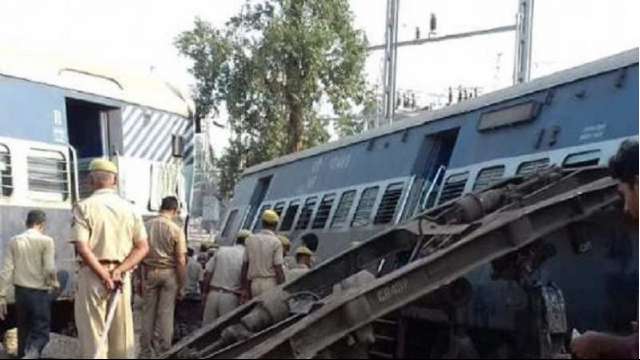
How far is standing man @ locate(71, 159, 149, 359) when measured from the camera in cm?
640

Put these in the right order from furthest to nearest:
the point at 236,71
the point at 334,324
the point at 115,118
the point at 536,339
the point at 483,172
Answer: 1. the point at 236,71
2. the point at 115,118
3. the point at 483,172
4. the point at 536,339
5. the point at 334,324

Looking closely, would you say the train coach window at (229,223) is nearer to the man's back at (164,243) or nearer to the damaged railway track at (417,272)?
the man's back at (164,243)

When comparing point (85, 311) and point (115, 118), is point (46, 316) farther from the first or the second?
point (115, 118)

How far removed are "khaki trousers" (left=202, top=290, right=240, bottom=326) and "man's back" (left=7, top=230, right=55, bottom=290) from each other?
1.54 meters

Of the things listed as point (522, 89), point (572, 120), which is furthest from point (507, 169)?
point (572, 120)

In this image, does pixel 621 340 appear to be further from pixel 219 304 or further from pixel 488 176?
pixel 219 304

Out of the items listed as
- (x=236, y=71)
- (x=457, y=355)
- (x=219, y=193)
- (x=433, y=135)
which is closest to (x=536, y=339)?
(x=457, y=355)

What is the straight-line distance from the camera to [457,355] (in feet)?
20.4

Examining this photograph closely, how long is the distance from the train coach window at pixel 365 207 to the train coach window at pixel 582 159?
436 centimetres

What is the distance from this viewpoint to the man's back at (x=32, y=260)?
9.19m

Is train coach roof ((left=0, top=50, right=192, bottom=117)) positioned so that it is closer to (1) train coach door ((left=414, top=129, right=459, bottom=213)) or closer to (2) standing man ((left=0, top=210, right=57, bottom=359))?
(2) standing man ((left=0, top=210, right=57, bottom=359))

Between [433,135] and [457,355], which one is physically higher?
[433,135]

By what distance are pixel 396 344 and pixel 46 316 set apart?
3.76m

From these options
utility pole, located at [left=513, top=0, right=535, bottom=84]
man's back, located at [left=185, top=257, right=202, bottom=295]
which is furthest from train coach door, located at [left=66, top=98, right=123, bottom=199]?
utility pole, located at [left=513, top=0, right=535, bottom=84]
